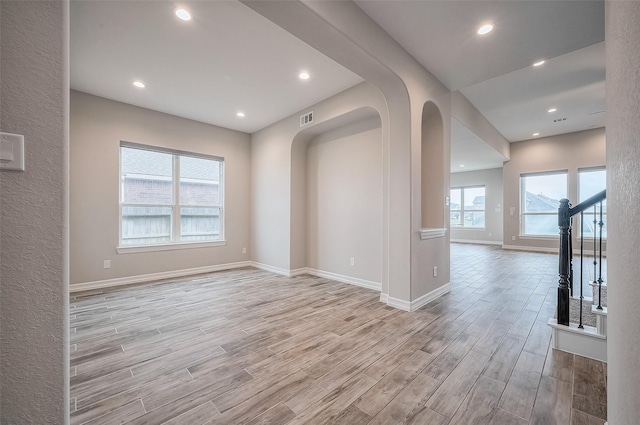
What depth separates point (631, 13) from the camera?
2.66ft

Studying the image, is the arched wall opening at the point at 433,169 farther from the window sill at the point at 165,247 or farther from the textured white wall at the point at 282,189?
the window sill at the point at 165,247

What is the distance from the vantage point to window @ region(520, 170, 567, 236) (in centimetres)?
729

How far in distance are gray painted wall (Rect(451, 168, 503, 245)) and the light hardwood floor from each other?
702 cm

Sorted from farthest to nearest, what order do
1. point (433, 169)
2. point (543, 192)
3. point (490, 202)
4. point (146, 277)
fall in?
1. point (490, 202)
2. point (543, 192)
3. point (146, 277)
4. point (433, 169)

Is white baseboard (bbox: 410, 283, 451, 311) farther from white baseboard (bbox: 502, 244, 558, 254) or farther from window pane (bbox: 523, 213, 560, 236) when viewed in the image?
window pane (bbox: 523, 213, 560, 236)

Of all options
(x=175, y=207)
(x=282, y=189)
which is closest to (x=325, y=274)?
(x=282, y=189)

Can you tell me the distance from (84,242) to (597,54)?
7567 mm

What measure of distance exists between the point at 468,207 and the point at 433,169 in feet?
26.0

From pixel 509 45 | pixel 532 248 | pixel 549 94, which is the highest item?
pixel 549 94

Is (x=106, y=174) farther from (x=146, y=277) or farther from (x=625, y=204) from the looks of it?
(x=625, y=204)

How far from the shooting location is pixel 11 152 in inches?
32.2

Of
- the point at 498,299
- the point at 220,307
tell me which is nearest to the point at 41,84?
the point at 220,307

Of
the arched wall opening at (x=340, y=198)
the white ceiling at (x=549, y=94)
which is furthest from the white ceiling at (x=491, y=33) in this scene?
the arched wall opening at (x=340, y=198)

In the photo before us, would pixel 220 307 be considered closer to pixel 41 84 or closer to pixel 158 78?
pixel 41 84
